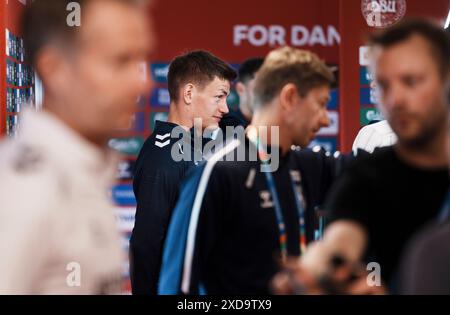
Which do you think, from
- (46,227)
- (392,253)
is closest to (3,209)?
(46,227)

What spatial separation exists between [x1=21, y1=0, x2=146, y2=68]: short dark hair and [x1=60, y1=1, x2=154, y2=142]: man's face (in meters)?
0.03

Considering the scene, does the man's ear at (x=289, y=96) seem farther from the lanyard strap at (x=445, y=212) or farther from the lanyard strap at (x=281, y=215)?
the lanyard strap at (x=445, y=212)

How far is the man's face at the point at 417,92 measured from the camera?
148 centimetres

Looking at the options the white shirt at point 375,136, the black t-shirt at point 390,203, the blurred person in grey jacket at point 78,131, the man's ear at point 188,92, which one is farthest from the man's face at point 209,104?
the blurred person in grey jacket at point 78,131

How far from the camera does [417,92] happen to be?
1484 millimetres

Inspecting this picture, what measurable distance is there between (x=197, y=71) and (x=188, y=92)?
0.10m

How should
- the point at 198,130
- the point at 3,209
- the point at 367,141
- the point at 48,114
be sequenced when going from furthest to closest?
the point at 198,130 < the point at 367,141 < the point at 48,114 < the point at 3,209

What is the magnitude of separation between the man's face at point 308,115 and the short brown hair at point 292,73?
0.01m

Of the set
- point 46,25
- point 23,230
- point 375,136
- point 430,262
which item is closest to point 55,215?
point 23,230

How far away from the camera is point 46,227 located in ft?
4.07

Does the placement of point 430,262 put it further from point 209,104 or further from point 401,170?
point 209,104

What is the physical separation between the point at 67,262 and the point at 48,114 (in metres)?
0.25

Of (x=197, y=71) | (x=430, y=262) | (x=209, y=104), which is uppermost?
(x=197, y=71)
